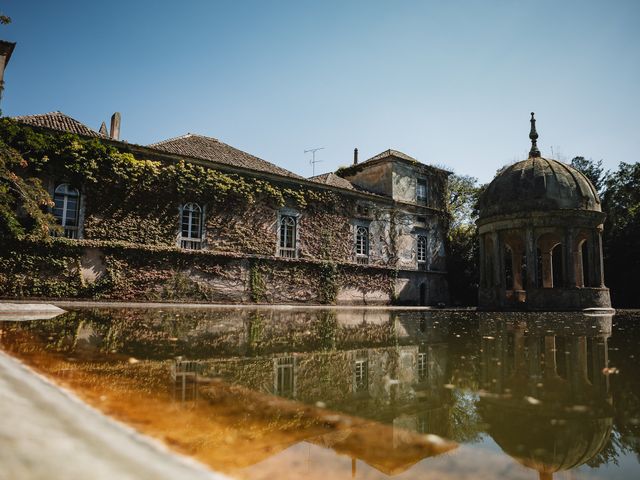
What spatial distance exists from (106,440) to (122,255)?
56.6 feet

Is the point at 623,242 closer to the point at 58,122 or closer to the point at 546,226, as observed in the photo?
the point at 546,226

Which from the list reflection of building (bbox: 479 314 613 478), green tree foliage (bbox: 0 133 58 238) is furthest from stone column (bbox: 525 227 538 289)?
green tree foliage (bbox: 0 133 58 238)

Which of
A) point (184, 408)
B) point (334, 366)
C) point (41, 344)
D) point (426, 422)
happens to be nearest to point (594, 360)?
point (334, 366)

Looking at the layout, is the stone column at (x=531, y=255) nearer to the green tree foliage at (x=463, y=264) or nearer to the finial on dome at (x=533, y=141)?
the finial on dome at (x=533, y=141)

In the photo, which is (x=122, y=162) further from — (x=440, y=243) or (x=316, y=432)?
(x=440, y=243)

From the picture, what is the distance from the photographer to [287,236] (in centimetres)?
2209

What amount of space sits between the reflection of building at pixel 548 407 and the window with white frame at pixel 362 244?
2062 centimetres

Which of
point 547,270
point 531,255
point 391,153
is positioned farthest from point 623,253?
point 391,153

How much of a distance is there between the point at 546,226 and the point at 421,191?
39.7ft

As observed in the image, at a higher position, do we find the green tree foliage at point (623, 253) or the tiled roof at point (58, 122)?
the tiled roof at point (58, 122)

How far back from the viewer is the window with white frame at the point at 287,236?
71.4ft

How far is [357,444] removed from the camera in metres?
1.71

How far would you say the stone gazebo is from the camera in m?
16.9

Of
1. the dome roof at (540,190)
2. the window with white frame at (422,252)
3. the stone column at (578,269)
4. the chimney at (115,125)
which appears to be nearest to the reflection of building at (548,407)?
the dome roof at (540,190)
